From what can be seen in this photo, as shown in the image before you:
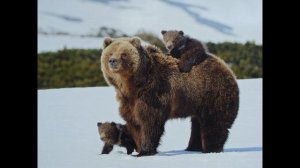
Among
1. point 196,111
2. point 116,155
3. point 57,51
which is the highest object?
point 57,51

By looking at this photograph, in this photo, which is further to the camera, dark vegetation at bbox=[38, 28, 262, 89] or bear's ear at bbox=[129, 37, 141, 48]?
dark vegetation at bbox=[38, 28, 262, 89]

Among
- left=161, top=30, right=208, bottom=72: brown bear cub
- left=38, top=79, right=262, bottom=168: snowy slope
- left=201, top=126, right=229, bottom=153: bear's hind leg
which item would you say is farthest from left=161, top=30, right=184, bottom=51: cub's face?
left=201, top=126, right=229, bottom=153: bear's hind leg

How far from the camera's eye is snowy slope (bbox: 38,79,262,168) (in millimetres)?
6469

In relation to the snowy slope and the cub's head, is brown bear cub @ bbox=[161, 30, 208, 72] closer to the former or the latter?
the snowy slope

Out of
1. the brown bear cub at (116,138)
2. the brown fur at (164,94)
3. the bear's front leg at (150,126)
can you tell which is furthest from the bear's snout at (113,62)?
the brown bear cub at (116,138)

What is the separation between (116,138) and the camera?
21.3 ft

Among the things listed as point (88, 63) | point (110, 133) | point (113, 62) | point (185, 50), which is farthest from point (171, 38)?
point (110, 133)

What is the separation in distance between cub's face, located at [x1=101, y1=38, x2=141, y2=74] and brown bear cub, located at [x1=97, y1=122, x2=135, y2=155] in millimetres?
509

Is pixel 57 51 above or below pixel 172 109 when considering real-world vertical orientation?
above

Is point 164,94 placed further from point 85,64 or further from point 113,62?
point 85,64
